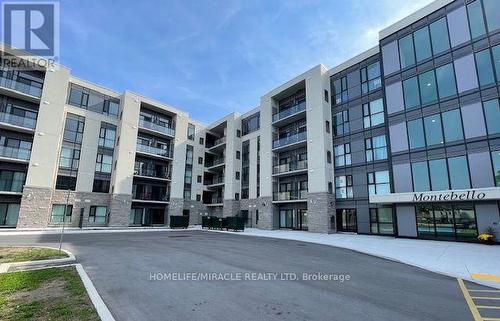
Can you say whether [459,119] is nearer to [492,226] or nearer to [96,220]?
[492,226]

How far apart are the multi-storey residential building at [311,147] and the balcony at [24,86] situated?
120mm

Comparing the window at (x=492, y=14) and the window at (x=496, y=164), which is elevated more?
the window at (x=492, y=14)

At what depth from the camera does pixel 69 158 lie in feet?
102

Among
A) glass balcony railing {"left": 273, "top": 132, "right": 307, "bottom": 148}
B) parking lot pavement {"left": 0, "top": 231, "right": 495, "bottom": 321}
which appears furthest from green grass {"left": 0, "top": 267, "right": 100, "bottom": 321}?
glass balcony railing {"left": 273, "top": 132, "right": 307, "bottom": 148}

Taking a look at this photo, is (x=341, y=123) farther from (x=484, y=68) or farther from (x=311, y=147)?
(x=484, y=68)

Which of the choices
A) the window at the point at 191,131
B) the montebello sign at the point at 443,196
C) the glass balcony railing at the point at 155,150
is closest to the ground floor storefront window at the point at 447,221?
the montebello sign at the point at 443,196

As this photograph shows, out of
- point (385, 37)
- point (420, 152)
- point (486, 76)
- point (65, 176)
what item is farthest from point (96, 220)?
point (486, 76)

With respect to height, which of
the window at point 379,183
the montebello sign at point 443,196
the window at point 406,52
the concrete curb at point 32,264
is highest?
the window at point 406,52

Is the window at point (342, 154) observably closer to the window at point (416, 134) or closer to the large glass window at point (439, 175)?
the window at point (416, 134)

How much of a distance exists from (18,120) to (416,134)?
38181 mm

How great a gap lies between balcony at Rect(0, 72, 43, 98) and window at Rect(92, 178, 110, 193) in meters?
11.3

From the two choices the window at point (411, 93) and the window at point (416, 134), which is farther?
the window at point (411, 93)

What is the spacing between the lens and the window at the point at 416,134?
21.4m

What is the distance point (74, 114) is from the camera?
32.2m
